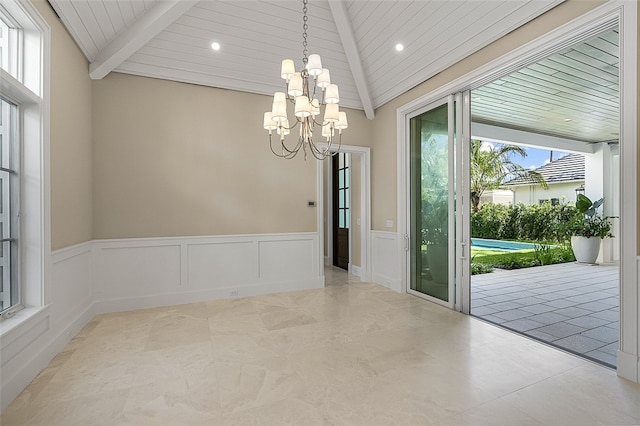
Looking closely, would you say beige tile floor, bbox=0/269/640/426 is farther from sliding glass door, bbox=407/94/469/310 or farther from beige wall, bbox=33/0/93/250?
beige wall, bbox=33/0/93/250

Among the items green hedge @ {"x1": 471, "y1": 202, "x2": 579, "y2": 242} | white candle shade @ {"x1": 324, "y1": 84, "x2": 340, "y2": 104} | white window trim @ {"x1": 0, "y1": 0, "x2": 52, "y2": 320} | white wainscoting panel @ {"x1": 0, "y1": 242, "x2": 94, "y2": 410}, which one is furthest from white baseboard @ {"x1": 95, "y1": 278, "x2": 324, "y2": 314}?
green hedge @ {"x1": 471, "y1": 202, "x2": 579, "y2": 242}

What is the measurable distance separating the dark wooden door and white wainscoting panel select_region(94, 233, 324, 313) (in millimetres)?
1760

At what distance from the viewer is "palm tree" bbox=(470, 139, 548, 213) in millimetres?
10258

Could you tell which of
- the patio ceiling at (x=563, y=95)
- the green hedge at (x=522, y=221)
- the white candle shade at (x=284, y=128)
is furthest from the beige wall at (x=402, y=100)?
the green hedge at (x=522, y=221)

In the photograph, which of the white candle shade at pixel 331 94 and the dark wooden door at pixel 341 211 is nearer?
the white candle shade at pixel 331 94

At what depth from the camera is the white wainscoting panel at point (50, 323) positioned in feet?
6.70

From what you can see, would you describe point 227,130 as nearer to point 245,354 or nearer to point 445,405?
point 245,354

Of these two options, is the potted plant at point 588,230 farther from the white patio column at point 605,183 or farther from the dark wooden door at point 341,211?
the dark wooden door at point 341,211

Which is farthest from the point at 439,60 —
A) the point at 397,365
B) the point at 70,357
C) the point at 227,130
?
the point at 70,357

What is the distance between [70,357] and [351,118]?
4.88 metres

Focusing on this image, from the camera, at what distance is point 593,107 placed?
17.9 feet

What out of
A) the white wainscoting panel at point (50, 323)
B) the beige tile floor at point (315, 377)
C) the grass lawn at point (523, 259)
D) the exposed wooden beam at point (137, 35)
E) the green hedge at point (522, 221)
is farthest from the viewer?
the green hedge at point (522, 221)

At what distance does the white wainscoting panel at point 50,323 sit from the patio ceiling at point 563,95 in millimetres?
5486

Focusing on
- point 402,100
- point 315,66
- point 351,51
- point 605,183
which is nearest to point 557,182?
point 605,183
